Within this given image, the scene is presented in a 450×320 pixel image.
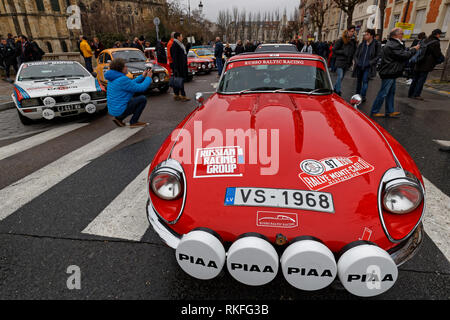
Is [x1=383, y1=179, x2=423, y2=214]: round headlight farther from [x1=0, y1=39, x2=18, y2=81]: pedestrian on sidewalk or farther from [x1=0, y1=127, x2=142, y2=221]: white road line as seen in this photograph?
[x1=0, y1=39, x2=18, y2=81]: pedestrian on sidewalk

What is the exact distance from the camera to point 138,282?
6.22ft

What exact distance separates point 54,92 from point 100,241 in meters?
4.87

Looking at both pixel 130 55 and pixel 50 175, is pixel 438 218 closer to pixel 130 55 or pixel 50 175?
pixel 50 175

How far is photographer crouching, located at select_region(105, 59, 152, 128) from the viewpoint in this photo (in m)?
5.08

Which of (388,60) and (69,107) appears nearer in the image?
(388,60)

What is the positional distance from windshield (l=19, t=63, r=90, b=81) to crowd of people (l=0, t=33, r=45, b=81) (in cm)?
707

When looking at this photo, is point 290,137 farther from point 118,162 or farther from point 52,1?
point 52,1

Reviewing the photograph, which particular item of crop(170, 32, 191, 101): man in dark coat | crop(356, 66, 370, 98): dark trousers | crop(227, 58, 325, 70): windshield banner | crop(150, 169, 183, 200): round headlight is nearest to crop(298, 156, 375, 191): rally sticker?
crop(150, 169, 183, 200): round headlight

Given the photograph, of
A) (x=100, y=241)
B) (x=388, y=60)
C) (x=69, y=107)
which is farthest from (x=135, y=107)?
(x=388, y=60)

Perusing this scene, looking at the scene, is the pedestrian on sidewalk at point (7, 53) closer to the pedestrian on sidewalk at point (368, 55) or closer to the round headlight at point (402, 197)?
the pedestrian on sidewalk at point (368, 55)

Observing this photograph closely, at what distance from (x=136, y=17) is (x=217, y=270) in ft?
255

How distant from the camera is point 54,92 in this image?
224 inches

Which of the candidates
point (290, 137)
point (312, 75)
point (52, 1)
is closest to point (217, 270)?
point (290, 137)

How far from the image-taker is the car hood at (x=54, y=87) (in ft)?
18.4
